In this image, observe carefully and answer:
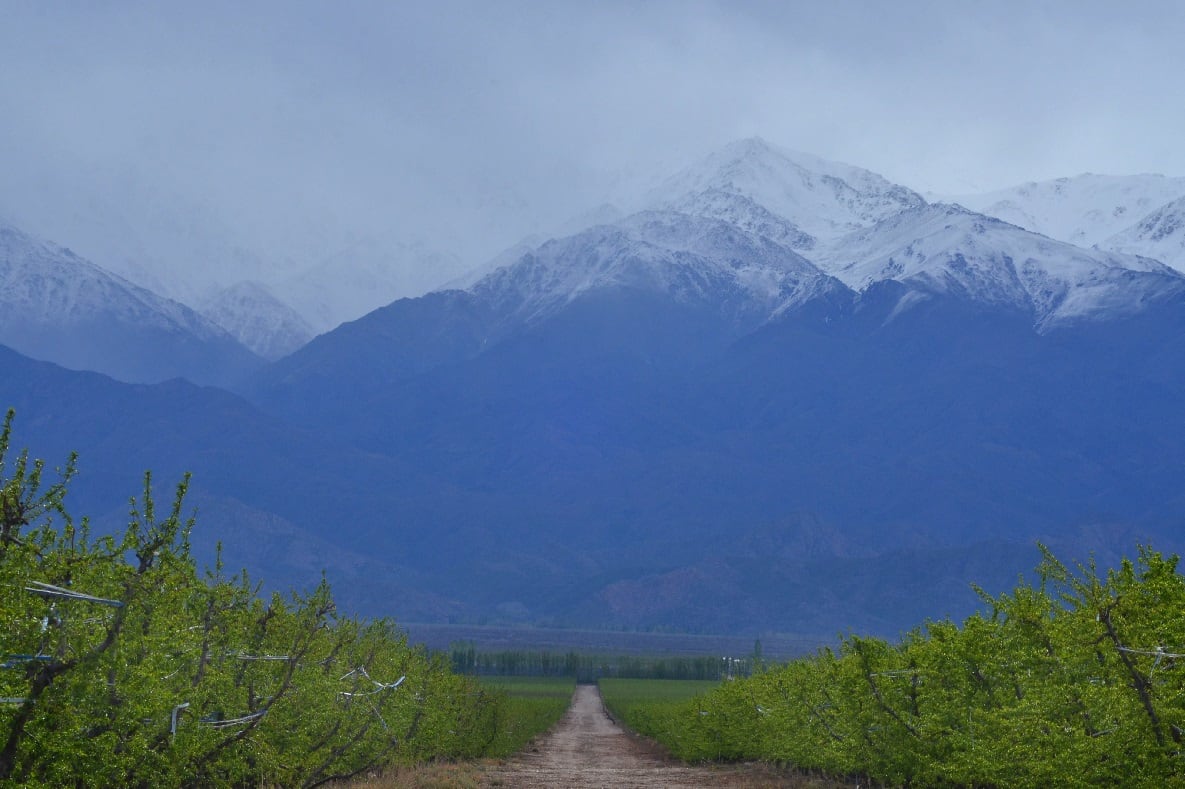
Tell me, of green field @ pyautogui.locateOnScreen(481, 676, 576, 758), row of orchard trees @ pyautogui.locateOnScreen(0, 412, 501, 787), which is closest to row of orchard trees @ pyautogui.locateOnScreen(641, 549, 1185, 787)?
row of orchard trees @ pyautogui.locateOnScreen(0, 412, 501, 787)

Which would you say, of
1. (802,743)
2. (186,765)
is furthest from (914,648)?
(186,765)

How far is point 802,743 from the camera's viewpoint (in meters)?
39.1

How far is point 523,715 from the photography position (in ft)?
278

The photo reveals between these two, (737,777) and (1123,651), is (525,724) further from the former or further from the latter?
(1123,651)

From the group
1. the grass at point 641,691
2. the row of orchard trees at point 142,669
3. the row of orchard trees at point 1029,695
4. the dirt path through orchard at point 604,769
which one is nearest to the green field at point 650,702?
the grass at point 641,691

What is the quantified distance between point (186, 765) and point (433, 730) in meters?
22.7

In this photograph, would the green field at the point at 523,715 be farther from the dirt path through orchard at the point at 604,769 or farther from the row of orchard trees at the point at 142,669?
the row of orchard trees at the point at 142,669

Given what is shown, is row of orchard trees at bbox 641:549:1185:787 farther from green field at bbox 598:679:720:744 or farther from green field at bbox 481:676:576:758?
green field at bbox 598:679:720:744

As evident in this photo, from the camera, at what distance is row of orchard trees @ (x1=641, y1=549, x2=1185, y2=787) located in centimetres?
2106

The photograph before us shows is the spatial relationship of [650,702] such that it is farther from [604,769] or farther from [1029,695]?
[1029,695]

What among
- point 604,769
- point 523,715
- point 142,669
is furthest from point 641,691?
point 142,669

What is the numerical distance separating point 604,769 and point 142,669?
123ft

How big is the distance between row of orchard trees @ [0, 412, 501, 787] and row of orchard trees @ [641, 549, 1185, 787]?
13.3 m

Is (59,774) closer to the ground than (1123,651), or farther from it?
closer to the ground
